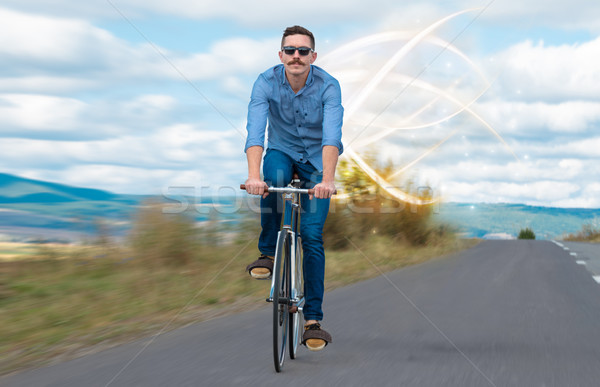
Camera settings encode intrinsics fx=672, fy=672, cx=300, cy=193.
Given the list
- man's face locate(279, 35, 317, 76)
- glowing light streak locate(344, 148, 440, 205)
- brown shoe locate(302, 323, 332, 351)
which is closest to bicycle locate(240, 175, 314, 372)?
brown shoe locate(302, 323, 332, 351)

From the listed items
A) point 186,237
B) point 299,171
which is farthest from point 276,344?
point 186,237

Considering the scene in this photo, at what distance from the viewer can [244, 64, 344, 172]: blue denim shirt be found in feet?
15.3

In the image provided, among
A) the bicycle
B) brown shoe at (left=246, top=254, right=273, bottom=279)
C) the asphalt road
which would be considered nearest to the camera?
the asphalt road

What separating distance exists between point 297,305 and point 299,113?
1.36m

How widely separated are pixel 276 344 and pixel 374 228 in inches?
505

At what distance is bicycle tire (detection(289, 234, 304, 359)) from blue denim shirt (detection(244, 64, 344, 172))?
0.66 m

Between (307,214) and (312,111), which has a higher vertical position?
(312,111)

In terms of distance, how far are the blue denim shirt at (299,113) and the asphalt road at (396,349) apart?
147cm

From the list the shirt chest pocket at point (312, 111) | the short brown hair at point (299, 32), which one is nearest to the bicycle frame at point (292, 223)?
the shirt chest pocket at point (312, 111)

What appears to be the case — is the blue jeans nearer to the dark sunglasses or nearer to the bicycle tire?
the bicycle tire

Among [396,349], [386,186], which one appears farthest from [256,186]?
[386,186]

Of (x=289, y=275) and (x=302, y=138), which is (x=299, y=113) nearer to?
(x=302, y=138)

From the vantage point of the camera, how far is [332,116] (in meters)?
4.67

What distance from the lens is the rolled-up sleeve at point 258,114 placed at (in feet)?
15.3
